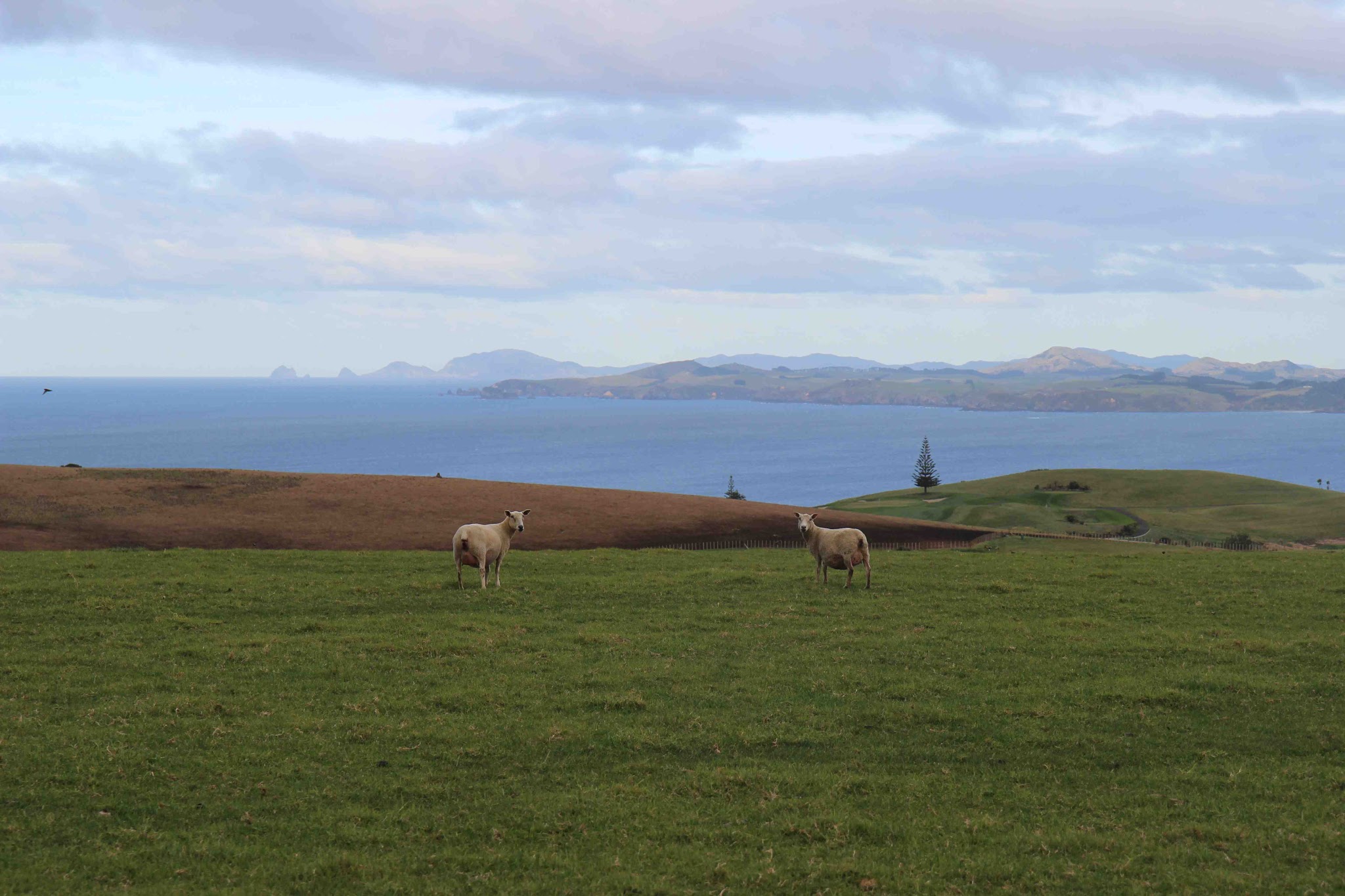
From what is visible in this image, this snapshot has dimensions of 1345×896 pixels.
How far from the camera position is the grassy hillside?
7900 cm

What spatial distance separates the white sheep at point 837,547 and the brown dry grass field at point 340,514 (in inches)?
793

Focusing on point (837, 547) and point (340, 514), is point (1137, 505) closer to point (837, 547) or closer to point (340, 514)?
point (340, 514)

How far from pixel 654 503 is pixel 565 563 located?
29.7m

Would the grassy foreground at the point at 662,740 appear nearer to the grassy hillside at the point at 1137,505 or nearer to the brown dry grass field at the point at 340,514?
the brown dry grass field at the point at 340,514

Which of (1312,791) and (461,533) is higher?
(461,533)

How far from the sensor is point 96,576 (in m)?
27.2

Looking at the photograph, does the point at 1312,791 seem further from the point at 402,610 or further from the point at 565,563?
the point at 565,563

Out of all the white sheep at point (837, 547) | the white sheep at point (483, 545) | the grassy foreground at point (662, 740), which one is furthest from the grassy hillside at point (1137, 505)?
the grassy foreground at point (662, 740)

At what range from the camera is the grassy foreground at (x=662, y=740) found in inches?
439

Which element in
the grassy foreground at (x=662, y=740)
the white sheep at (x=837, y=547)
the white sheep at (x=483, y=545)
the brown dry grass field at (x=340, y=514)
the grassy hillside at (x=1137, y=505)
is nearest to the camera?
the grassy foreground at (x=662, y=740)

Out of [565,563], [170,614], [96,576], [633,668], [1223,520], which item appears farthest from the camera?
[1223,520]

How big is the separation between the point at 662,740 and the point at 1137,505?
97279 mm

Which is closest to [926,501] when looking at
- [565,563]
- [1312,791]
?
[565,563]

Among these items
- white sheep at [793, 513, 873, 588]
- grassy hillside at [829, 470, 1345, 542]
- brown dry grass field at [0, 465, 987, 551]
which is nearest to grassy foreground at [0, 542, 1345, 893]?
white sheep at [793, 513, 873, 588]
